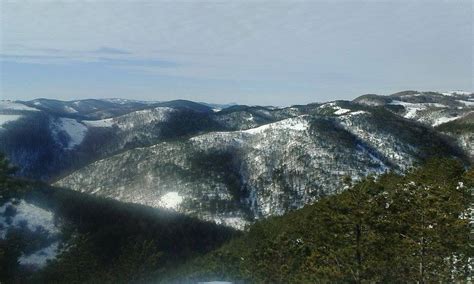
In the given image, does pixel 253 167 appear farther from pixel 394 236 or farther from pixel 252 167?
pixel 394 236

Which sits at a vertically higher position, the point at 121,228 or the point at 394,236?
the point at 394,236

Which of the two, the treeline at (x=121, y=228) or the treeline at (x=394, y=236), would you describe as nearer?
the treeline at (x=394, y=236)

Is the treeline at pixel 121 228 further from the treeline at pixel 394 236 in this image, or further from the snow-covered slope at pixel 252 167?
the treeline at pixel 394 236

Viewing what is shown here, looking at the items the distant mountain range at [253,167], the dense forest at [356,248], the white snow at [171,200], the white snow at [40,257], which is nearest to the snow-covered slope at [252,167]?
the white snow at [171,200]

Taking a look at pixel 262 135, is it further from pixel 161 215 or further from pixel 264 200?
pixel 161 215

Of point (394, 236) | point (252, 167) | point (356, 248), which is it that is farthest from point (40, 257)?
point (252, 167)

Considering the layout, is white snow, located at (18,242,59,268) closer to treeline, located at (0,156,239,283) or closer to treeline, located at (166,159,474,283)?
treeline, located at (0,156,239,283)

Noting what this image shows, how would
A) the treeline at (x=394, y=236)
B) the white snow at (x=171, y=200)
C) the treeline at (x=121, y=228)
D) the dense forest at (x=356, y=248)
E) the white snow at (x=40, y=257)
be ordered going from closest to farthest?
1. the dense forest at (x=356, y=248)
2. the treeline at (x=394, y=236)
3. the white snow at (x=40, y=257)
4. the treeline at (x=121, y=228)
5. the white snow at (x=171, y=200)
